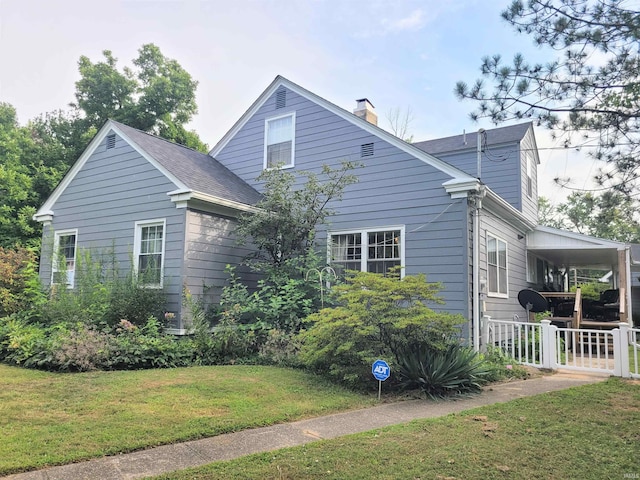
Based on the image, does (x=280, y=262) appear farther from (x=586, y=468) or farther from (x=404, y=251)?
(x=586, y=468)

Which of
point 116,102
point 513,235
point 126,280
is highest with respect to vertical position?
point 116,102

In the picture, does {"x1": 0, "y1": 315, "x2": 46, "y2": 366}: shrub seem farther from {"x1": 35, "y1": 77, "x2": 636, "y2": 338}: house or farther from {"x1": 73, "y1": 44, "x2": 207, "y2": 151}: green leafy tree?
{"x1": 73, "y1": 44, "x2": 207, "y2": 151}: green leafy tree

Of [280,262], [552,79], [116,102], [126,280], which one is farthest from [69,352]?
[116,102]

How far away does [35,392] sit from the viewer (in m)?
5.59

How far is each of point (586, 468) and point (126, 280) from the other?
854cm

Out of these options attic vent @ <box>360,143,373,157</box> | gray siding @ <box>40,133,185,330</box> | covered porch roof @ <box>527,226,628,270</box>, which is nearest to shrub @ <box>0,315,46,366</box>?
gray siding @ <box>40,133,185,330</box>

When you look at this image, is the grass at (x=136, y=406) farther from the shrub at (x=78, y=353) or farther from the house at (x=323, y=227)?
the house at (x=323, y=227)

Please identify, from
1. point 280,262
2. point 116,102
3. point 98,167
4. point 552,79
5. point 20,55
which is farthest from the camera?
point 116,102

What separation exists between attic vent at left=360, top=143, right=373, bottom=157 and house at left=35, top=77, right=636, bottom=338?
1.1 inches

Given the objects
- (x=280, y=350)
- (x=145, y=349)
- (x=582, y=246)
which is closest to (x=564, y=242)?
(x=582, y=246)

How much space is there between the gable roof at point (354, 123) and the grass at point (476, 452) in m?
5.15

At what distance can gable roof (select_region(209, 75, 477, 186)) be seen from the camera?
9.20 meters

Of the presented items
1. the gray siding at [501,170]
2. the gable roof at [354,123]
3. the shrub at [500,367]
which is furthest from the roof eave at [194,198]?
the gray siding at [501,170]

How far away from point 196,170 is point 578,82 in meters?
8.52
